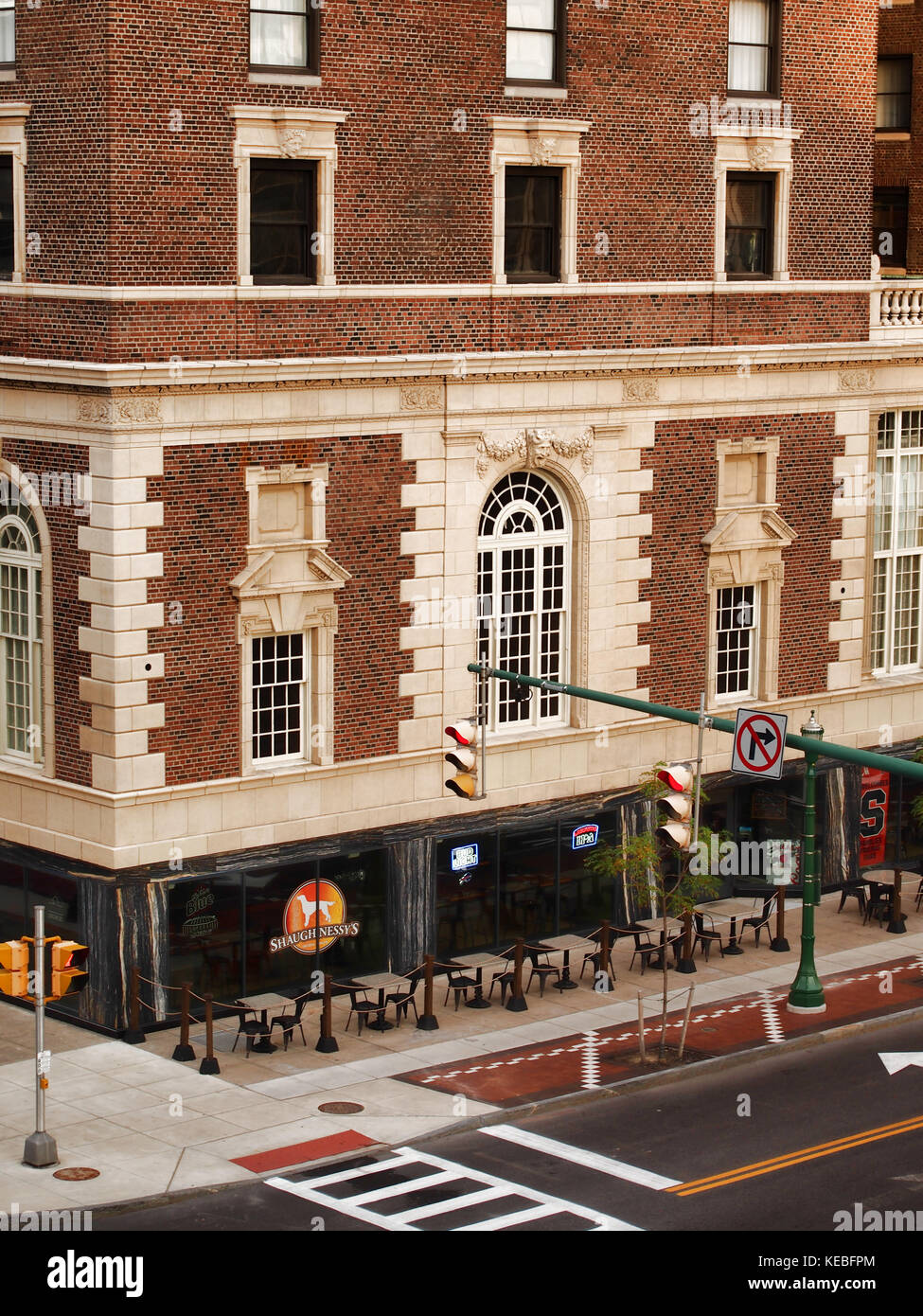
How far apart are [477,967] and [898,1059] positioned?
20.4 feet

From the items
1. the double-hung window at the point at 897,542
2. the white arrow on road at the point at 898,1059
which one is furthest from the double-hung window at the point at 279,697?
the double-hung window at the point at 897,542

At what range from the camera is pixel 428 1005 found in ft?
105

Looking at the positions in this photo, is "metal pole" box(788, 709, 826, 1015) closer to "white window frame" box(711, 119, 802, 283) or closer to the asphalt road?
the asphalt road

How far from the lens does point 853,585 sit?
4056 centimetres

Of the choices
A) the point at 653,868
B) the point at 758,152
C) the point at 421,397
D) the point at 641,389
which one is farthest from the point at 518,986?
the point at 758,152

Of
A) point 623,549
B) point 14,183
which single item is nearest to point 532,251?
point 623,549

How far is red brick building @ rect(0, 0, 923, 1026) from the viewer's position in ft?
102

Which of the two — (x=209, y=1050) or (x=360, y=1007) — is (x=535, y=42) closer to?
(x=360, y=1007)

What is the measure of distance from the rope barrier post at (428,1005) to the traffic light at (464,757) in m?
2.57

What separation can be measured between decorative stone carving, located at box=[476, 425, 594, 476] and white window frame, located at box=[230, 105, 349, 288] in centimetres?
385

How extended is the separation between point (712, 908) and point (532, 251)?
1154 centimetres

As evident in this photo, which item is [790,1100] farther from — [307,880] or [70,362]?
[70,362]

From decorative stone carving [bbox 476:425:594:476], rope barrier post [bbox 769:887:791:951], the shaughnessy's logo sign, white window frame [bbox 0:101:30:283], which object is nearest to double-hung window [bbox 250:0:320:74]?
white window frame [bbox 0:101:30:283]

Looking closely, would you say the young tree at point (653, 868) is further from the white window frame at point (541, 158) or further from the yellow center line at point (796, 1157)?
the white window frame at point (541, 158)
